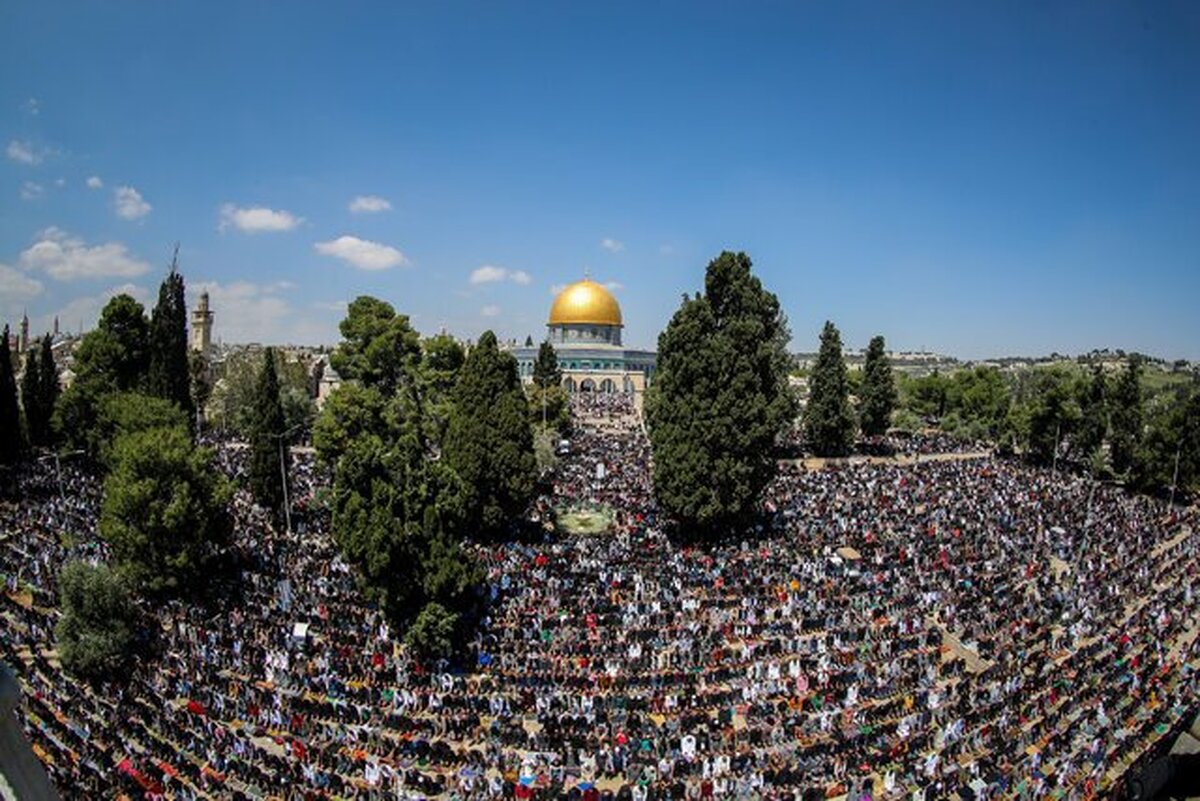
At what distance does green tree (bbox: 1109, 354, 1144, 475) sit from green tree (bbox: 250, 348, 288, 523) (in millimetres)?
47850

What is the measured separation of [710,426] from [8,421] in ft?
112

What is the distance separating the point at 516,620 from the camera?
2264 centimetres

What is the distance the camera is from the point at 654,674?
65.0 ft

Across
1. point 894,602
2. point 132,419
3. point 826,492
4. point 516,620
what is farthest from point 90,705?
point 826,492

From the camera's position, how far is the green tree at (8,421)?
37375mm

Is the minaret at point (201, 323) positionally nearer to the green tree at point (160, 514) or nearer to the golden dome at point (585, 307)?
the golden dome at point (585, 307)

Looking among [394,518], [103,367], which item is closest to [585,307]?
[103,367]

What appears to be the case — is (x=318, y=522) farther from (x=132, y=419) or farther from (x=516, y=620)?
(x=516, y=620)

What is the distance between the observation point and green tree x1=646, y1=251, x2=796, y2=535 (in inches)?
1163

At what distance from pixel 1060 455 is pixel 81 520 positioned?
58290 millimetres

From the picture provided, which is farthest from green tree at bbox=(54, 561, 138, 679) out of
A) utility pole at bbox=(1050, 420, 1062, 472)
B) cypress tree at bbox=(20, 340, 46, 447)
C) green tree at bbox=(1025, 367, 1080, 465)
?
green tree at bbox=(1025, 367, 1080, 465)

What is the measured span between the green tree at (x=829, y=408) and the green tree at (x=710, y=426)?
18.6 metres

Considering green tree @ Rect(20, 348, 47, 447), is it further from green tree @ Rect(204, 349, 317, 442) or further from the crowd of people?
the crowd of people

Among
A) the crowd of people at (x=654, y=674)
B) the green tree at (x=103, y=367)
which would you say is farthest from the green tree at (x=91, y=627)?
the green tree at (x=103, y=367)
